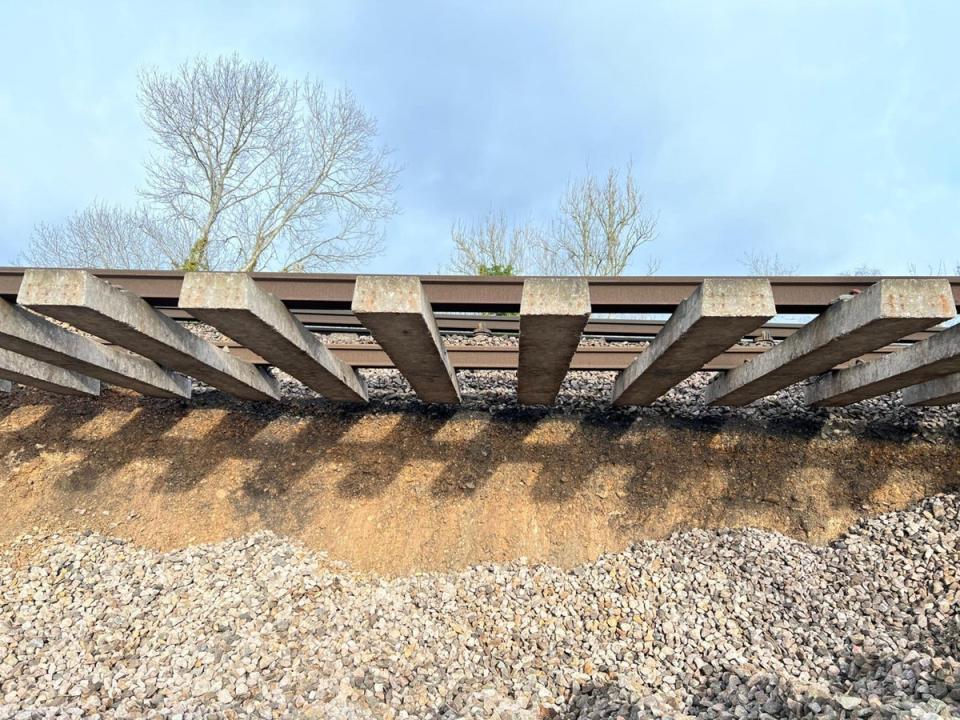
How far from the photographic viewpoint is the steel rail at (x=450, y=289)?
4.25 metres

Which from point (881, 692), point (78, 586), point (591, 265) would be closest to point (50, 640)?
point (78, 586)

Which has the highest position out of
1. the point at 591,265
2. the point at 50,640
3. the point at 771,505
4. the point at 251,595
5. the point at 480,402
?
the point at 591,265

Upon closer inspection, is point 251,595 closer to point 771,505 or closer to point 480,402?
point 480,402

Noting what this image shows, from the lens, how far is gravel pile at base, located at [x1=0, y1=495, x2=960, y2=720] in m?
4.20

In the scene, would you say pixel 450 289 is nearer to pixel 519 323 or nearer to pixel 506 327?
pixel 519 323

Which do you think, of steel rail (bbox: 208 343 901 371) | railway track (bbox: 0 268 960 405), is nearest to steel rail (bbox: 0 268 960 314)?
railway track (bbox: 0 268 960 405)

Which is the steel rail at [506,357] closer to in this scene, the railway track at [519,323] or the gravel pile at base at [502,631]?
the railway track at [519,323]

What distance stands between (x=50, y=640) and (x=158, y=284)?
3.60 meters

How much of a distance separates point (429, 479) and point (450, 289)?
11.8 feet

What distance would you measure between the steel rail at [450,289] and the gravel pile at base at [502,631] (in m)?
3.12

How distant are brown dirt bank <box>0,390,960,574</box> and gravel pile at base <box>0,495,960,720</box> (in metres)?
0.35

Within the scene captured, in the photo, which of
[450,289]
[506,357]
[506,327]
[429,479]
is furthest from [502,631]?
[506,327]

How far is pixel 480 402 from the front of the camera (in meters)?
7.72

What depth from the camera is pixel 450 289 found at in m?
4.36
